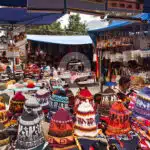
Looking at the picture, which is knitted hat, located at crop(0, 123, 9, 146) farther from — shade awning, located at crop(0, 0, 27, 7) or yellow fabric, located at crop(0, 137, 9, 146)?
shade awning, located at crop(0, 0, 27, 7)

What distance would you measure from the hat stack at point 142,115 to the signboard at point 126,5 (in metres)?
1.04

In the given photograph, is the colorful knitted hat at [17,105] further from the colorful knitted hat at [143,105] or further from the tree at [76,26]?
the tree at [76,26]

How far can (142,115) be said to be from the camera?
170 cm

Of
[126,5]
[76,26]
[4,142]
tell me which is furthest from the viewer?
[76,26]

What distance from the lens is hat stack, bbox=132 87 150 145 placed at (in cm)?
166

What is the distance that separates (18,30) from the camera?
Result: 5.50 metres

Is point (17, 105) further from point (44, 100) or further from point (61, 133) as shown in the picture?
point (61, 133)

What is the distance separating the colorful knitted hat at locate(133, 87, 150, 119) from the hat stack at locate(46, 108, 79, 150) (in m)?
0.49

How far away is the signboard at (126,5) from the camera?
2447 mm

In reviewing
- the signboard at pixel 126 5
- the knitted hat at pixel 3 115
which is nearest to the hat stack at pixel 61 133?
the knitted hat at pixel 3 115

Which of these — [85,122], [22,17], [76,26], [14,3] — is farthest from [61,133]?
[76,26]

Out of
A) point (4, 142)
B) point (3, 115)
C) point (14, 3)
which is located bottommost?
point (4, 142)

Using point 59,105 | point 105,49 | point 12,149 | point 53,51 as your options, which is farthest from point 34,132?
point 53,51

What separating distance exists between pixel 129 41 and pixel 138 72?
52 centimetres
